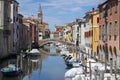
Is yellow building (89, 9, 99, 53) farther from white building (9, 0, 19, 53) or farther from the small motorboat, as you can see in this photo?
white building (9, 0, 19, 53)

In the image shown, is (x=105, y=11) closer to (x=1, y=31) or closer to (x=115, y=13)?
(x=115, y=13)

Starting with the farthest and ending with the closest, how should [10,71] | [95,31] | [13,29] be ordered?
[13,29] < [95,31] < [10,71]

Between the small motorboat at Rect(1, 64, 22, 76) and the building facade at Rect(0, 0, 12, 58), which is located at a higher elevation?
the building facade at Rect(0, 0, 12, 58)

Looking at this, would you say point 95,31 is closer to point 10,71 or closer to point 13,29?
point 10,71

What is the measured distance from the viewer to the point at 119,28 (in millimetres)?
27609

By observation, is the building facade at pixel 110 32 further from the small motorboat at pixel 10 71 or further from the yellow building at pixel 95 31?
the small motorboat at pixel 10 71

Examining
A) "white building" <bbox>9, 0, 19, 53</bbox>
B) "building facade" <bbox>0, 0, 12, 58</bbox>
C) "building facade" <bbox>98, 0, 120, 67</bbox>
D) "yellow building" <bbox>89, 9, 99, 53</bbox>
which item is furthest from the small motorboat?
"white building" <bbox>9, 0, 19, 53</bbox>

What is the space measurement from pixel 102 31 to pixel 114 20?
6591 mm

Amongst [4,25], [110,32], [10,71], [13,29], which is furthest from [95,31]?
[13,29]

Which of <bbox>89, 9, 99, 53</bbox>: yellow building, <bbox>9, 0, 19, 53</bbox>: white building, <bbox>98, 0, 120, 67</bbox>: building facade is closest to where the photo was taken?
<bbox>98, 0, 120, 67</bbox>: building facade

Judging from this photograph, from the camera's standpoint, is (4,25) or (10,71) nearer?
(10,71)

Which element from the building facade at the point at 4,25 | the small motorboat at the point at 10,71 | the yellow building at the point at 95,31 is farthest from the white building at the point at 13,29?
the small motorboat at the point at 10,71

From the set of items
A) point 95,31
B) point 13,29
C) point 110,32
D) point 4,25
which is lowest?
point 110,32

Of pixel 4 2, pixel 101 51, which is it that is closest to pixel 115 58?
pixel 101 51
